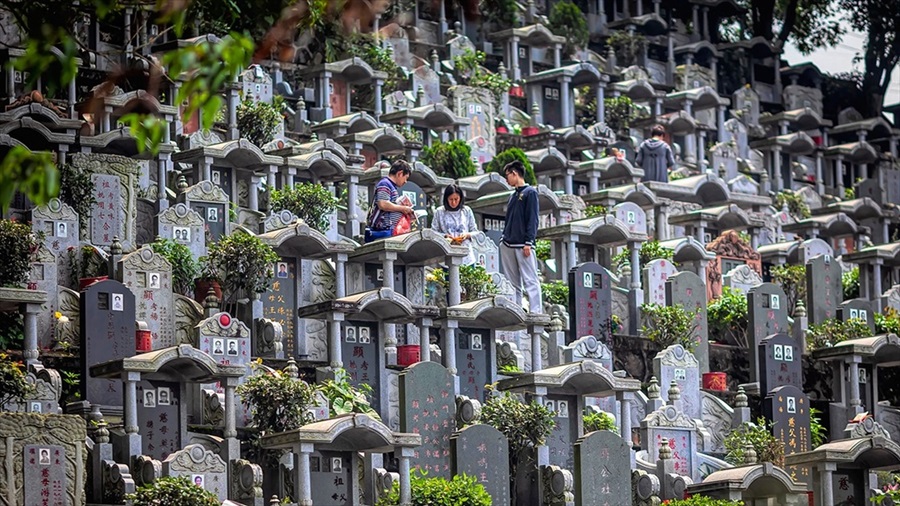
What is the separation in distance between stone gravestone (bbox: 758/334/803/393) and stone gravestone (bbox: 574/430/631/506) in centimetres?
451

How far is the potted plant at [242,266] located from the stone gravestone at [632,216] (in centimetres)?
716

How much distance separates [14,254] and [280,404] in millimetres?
3601

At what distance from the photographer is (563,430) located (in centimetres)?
2105

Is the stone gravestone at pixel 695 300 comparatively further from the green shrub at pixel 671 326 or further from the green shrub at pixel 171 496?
the green shrub at pixel 171 496

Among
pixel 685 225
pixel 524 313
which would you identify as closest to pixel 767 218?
pixel 685 225

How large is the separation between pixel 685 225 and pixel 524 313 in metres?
8.37

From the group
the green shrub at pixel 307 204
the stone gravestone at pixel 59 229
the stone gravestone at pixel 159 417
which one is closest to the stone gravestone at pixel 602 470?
the stone gravestone at pixel 159 417

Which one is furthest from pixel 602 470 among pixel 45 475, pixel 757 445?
pixel 45 475

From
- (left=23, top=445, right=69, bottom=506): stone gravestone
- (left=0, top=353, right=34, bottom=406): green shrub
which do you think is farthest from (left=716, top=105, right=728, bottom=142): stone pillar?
(left=23, top=445, right=69, bottom=506): stone gravestone

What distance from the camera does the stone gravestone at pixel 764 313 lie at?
1003 inches

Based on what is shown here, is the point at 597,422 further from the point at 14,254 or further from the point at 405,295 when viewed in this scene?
the point at 14,254

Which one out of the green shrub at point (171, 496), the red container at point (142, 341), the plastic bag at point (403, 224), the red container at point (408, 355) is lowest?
the green shrub at point (171, 496)

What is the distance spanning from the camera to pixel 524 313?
72.3ft

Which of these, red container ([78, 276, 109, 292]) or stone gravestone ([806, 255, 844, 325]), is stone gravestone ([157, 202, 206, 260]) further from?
stone gravestone ([806, 255, 844, 325])
